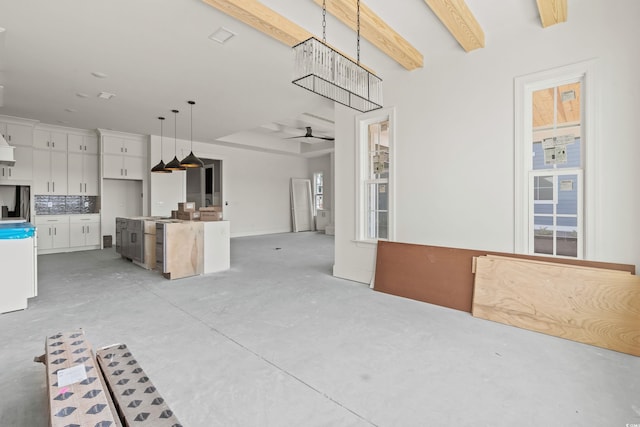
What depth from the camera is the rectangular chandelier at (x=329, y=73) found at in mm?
2074

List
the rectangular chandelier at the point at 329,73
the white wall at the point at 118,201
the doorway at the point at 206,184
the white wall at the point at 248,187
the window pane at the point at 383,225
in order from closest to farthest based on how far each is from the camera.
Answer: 1. the rectangular chandelier at the point at 329,73
2. the window pane at the point at 383,225
3. the white wall at the point at 118,201
4. the white wall at the point at 248,187
5. the doorway at the point at 206,184

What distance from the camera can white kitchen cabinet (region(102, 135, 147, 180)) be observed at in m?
7.65

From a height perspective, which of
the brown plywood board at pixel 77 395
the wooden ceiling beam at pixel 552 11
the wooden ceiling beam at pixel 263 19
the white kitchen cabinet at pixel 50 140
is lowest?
the brown plywood board at pixel 77 395

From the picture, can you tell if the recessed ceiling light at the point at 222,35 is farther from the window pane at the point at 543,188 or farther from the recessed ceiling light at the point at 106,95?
the window pane at the point at 543,188

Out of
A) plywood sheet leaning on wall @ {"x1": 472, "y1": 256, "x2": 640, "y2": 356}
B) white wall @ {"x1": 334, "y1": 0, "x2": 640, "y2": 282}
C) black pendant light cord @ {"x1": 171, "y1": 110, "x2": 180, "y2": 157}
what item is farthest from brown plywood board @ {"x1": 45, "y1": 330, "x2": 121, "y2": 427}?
black pendant light cord @ {"x1": 171, "y1": 110, "x2": 180, "y2": 157}

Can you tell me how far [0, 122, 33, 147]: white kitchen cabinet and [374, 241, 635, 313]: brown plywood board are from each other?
7.63 meters

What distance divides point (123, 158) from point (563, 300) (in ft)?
29.5

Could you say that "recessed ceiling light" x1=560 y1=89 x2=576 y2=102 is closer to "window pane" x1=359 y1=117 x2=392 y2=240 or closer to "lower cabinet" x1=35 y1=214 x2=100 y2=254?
"window pane" x1=359 y1=117 x2=392 y2=240

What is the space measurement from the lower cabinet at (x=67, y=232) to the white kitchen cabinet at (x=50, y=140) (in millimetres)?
1556

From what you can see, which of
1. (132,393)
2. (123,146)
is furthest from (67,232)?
(132,393)

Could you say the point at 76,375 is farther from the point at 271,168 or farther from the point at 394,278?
the point at 271,168

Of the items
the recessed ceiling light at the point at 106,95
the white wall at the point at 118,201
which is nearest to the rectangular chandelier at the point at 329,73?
the recessed ceiling light at the point at 106,95

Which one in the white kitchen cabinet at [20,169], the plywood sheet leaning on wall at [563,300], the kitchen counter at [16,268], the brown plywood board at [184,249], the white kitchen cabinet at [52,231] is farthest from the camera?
the white kitchen cabinet at [52,231]

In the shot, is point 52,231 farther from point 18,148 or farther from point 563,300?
point 563,300
